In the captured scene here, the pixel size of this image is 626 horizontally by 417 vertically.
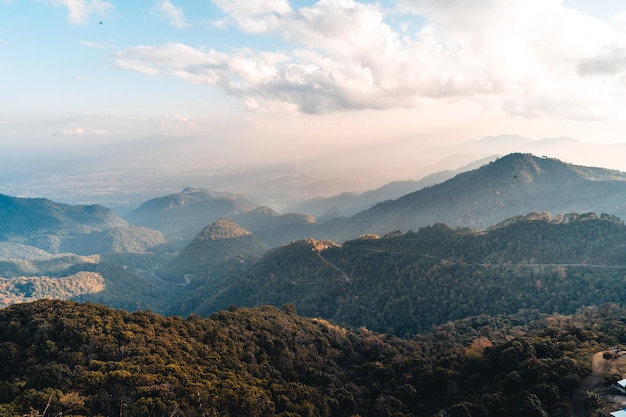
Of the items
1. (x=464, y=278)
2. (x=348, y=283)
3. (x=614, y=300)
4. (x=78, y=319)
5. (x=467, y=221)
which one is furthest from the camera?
(x=467, y=221)

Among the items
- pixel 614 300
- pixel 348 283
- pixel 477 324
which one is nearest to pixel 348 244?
pixel 348 283

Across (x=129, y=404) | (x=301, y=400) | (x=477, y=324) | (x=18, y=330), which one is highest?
(x=18, y=330)

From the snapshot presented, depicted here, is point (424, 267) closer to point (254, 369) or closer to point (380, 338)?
point (380, 338)

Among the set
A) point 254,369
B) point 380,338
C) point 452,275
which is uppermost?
point 452,275

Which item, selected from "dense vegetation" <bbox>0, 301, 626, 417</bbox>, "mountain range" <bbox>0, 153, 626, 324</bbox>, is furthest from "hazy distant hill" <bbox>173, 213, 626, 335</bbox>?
"dense vegetation" <bbox>0, 301, 626, 417</bbox>

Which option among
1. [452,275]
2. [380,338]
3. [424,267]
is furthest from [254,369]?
[424,267]

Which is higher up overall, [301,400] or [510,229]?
[510,229]

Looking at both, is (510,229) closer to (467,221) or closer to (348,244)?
(348,244)
